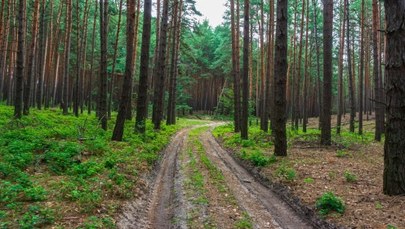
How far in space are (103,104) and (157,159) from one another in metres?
6.29

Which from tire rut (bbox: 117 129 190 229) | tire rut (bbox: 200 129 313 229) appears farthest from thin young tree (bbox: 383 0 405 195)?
tire rut (bbox: 117 129 190 229)

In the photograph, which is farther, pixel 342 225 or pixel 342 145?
pixel 342 145

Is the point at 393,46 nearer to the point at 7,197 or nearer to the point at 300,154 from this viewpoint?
the point at 300,154

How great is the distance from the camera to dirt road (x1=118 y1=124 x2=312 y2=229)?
5.97 meters

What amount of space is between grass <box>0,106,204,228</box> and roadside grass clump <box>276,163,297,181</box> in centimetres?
409

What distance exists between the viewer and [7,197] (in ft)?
18.3

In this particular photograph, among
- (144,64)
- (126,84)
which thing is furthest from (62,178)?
(144,64)

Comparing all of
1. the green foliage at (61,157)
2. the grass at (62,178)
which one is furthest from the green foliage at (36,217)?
the green foliage at (61,157)

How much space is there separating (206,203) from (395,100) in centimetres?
469

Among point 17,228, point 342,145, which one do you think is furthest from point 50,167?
point 342,145

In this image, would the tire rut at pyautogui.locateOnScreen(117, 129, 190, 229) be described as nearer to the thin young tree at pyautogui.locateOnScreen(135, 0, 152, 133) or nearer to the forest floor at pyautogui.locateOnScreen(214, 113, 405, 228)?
the forest floor at pyautogui.locateOnScreen(214, 113, 405, 228)

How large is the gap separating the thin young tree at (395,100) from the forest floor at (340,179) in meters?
0.44

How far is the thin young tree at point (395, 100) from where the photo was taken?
6.70m

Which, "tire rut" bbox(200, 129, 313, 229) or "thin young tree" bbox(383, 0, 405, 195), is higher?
"thin young tree" bbox(383, 0, 405, 195)
